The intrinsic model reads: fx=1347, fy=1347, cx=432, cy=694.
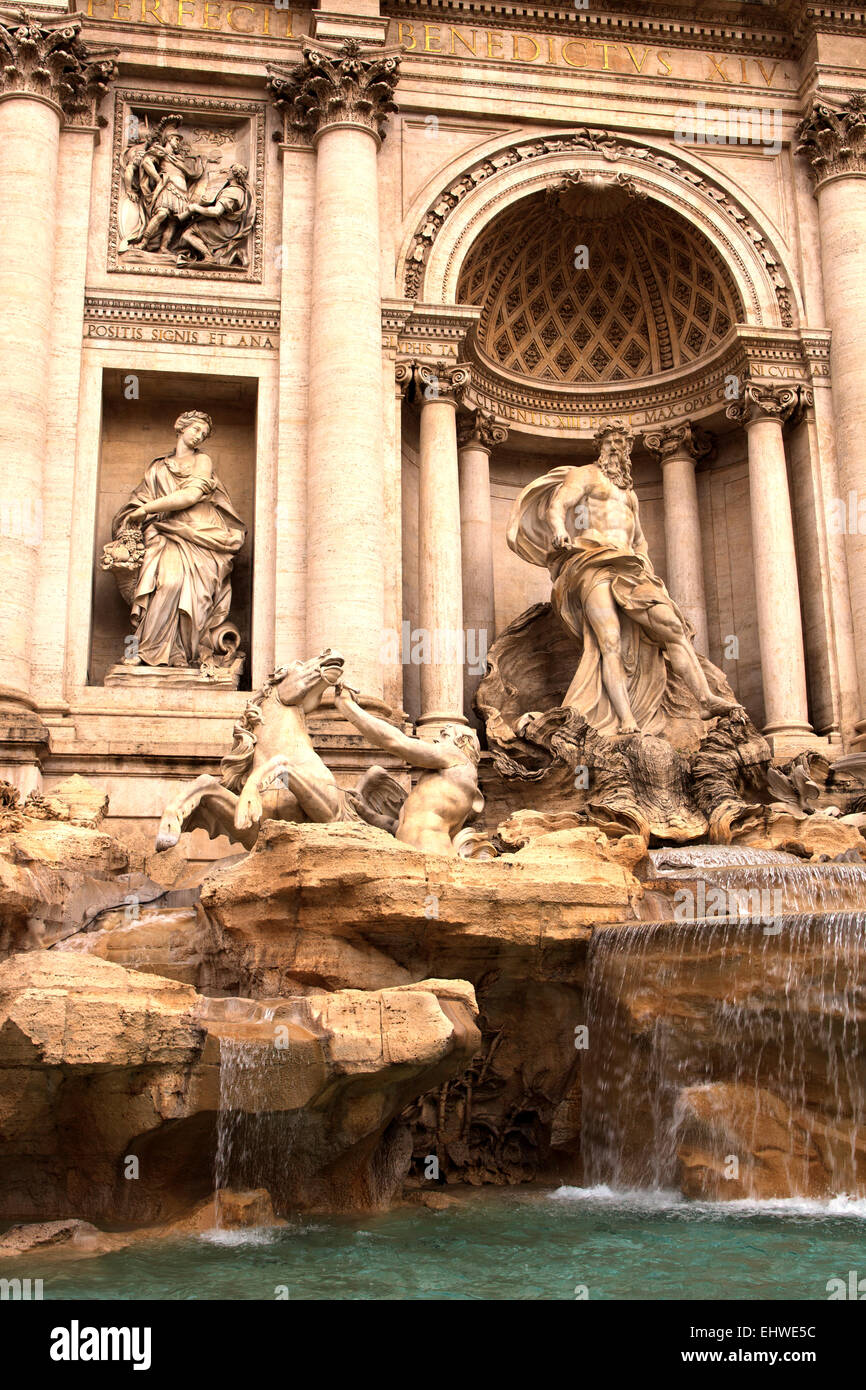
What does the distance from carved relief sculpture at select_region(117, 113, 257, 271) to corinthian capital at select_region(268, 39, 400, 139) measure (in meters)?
1.25

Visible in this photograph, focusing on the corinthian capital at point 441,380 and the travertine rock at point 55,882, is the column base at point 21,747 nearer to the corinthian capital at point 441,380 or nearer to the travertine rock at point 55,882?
the travertine rock at point 55,882

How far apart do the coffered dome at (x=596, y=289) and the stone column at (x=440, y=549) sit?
207 cm

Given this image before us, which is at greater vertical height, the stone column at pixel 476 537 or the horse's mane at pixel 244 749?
the stone column at pixel 476 537

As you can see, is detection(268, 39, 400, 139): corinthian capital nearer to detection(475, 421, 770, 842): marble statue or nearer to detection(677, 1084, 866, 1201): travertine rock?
detection(475, 421, 770, 842): marble statue

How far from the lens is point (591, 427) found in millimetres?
19719

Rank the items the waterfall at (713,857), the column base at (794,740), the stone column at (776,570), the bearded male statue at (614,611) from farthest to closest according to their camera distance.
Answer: the stone column at (776,570) < the column base at (794,740) < the bearded male statue at (614,611) < the waterfall at (713,857)

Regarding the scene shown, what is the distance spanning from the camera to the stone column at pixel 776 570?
16844 mm

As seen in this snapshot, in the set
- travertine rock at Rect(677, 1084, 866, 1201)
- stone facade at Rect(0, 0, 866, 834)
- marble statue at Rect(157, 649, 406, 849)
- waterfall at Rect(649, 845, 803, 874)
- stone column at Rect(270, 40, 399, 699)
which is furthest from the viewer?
stone facade at Rect(0, 0, 866, 834)

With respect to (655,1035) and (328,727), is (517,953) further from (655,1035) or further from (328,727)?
(328,727)

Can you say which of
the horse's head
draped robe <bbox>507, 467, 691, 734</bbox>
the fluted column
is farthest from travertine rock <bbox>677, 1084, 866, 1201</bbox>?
the fluted column

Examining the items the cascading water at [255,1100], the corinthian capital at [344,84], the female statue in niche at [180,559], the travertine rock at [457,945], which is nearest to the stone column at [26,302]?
the female statue in niche at [180,559]

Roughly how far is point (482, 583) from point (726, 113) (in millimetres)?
7602

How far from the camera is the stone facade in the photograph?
15688 millimetres

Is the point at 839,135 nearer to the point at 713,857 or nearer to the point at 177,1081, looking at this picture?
the point at 713,857
